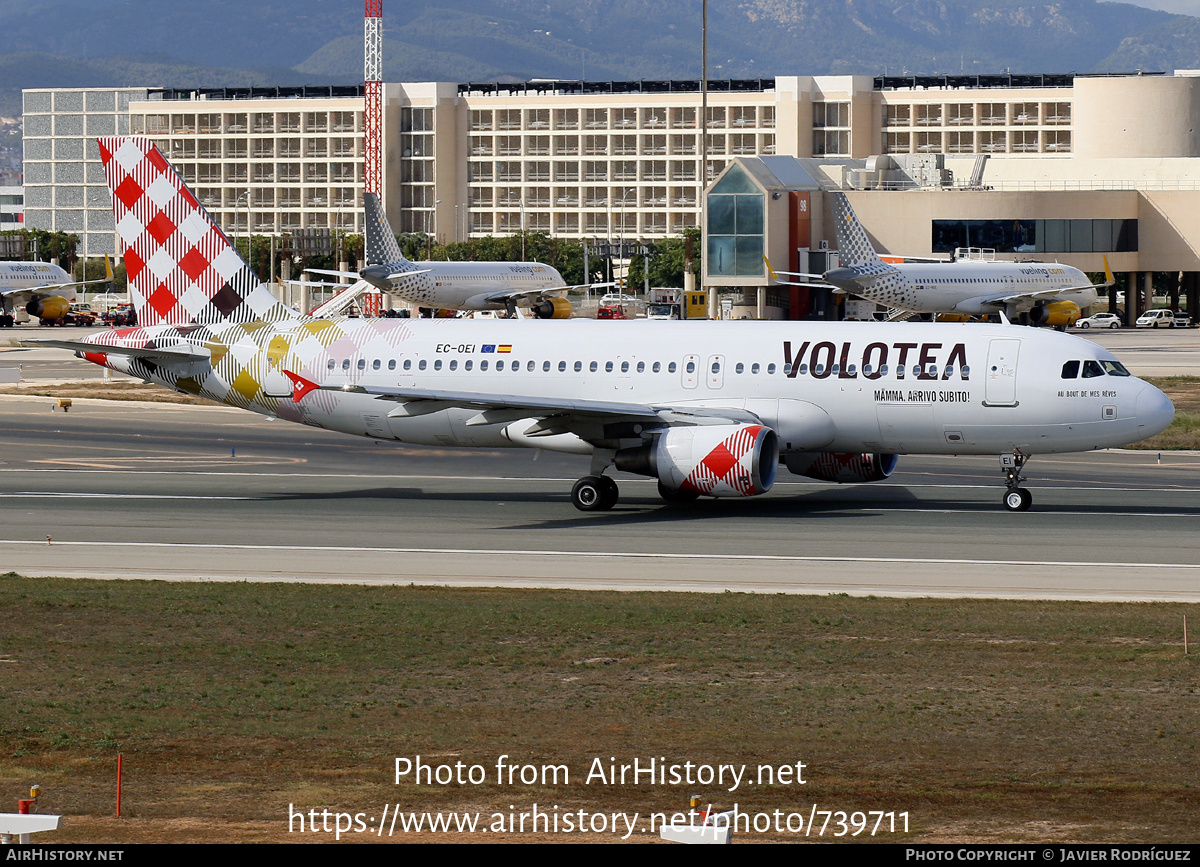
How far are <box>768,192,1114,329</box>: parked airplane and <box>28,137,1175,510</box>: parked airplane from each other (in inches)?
3161

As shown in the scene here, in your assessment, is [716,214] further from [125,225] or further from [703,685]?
[703,685]

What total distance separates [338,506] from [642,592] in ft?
44.4

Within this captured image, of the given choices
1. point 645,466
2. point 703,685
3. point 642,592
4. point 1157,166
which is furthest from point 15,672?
point 1157,166

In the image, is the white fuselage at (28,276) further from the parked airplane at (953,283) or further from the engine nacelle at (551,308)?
the parked airplane at (953,283)

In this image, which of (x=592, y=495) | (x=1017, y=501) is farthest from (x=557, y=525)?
(x=1017, y=501)

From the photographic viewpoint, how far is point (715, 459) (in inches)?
1415

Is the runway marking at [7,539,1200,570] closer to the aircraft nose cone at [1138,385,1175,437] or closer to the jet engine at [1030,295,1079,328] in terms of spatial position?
the aircraft nose cone at [1138,385,1175,437]

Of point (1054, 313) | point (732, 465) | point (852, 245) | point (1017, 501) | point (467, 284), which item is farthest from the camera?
point (467, 284)

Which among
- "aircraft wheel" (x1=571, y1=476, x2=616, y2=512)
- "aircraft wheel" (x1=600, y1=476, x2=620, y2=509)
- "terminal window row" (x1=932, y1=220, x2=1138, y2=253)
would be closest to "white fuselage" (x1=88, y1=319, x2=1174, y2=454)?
"aircraft wheel" (x1=571, y1=476, x2=616, y2=512)

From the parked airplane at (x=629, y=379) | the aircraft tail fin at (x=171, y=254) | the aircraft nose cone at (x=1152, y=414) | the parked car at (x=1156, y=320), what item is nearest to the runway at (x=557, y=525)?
the parked airplane at (x=629, y=379)

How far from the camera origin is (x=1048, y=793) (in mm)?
14875

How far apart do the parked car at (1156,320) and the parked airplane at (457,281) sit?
50.6m

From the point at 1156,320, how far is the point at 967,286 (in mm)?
29366

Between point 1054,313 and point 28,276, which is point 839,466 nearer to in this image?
point 1054,313
